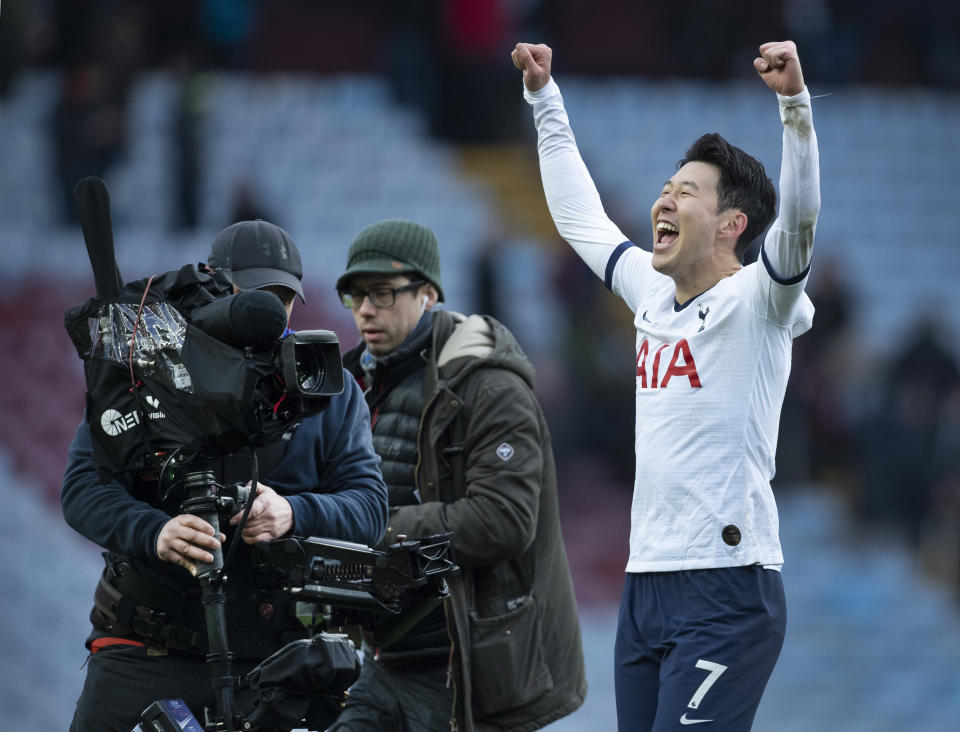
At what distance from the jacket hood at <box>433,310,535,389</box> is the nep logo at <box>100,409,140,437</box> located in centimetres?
104

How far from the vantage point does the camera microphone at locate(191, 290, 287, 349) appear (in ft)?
7.88

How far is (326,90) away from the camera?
1004cm

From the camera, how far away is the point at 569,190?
3.16 meters

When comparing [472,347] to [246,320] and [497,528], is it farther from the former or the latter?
[246,320]

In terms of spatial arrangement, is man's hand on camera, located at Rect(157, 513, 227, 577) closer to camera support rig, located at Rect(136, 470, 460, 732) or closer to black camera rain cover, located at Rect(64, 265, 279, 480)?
camera support rig, located at Rect(136, 470, 460, 732)

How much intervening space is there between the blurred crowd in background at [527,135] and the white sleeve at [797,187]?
658 centimetres

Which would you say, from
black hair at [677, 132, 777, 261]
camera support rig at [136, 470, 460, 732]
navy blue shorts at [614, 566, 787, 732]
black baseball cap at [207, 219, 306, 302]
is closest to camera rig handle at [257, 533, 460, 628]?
camera support rig at [136, 470, 460, 732]

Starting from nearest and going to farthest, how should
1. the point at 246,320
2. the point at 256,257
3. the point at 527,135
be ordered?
the point at 246,320
the point at 256,257
the point at 527,135

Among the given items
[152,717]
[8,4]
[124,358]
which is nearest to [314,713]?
[152,717]

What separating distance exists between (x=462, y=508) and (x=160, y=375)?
1.02 meters

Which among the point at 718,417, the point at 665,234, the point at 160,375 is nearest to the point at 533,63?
the point at 665,234

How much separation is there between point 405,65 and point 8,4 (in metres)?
2.86

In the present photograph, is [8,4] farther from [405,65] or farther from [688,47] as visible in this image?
[688,47]

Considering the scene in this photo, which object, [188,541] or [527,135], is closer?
[188,541]
